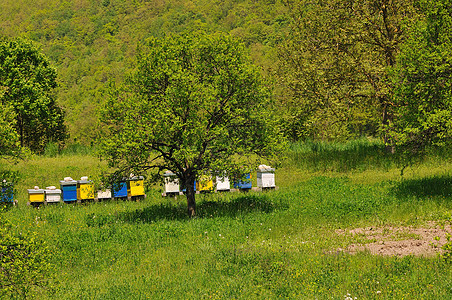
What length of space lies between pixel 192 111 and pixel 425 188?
11.4 metres

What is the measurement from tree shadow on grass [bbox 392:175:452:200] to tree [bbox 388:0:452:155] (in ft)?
5.92

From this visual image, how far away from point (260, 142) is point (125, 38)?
147m

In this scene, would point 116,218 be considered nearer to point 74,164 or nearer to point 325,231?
point 325,231

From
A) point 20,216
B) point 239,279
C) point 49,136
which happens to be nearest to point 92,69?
point 49,136

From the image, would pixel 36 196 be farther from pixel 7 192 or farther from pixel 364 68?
pixel 364 68

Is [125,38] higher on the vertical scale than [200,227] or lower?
higher

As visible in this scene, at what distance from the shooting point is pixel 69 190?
21.9 m

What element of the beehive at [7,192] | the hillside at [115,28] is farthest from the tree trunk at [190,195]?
the hillside at [115,28]

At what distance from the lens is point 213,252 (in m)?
14.0

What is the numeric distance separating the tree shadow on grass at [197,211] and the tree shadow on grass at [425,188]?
6098 mm

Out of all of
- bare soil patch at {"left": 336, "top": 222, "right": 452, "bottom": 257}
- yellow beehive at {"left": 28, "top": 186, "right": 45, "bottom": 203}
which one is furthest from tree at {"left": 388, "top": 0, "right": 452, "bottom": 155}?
yellow beehive at {"left": 28, "top": 186, "right": 45, "bottom": 203}

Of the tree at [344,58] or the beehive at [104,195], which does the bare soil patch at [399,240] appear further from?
the tree at [344,58]

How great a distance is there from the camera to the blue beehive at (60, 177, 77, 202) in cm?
2181

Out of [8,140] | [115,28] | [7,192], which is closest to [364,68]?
[8,140]
